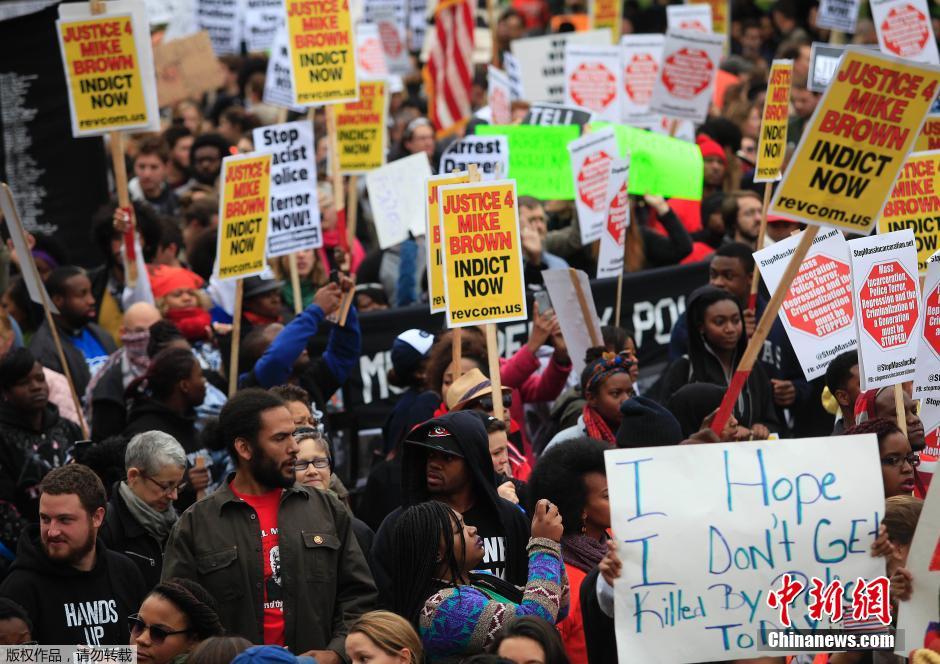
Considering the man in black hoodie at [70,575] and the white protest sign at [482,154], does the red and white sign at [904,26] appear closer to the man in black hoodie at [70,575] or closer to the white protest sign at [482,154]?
the white protest sign at [482,154]

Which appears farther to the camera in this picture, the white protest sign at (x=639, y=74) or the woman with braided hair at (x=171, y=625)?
the white protest sign at (x=639, y=74)

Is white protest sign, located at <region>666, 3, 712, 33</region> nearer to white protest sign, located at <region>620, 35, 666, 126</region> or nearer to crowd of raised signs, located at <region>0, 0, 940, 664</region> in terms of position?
white protest sign, located at <region>620, 35, 666, 126</region>

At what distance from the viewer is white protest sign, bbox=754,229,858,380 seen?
835 centimetres

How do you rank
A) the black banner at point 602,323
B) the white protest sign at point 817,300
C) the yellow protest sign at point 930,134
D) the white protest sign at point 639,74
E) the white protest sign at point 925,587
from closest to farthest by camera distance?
the white protest sign at point 925,587 < the white protest sign at point 817,300 < the black banner at point 602,323 < the yellow protest sign at point 930,134 < the white protest sign at point 639,74

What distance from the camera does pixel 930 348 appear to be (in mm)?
7750

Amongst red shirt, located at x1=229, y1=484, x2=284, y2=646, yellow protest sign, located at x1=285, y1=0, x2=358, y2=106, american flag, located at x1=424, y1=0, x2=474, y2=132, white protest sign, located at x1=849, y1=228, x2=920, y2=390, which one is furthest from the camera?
american flag, located at x1=424, y1=0, x2=474, y2=132

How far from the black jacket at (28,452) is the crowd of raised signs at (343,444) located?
0.02m

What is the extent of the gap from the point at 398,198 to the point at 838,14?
754 centimetres

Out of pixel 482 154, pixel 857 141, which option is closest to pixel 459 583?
pixel 857 141

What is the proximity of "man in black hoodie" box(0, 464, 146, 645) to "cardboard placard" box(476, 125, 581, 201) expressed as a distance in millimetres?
6557

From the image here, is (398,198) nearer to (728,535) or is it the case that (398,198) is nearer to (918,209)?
(918,209)

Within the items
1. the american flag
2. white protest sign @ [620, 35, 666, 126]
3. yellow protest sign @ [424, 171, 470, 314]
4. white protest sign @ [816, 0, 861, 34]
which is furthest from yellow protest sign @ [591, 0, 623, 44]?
yellow protest sign @ [424, 171, 470, 314]

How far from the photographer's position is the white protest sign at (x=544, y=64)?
659 inches

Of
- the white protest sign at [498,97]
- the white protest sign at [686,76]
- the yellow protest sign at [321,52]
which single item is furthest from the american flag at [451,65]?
the yellow protest sign at [321,52]
